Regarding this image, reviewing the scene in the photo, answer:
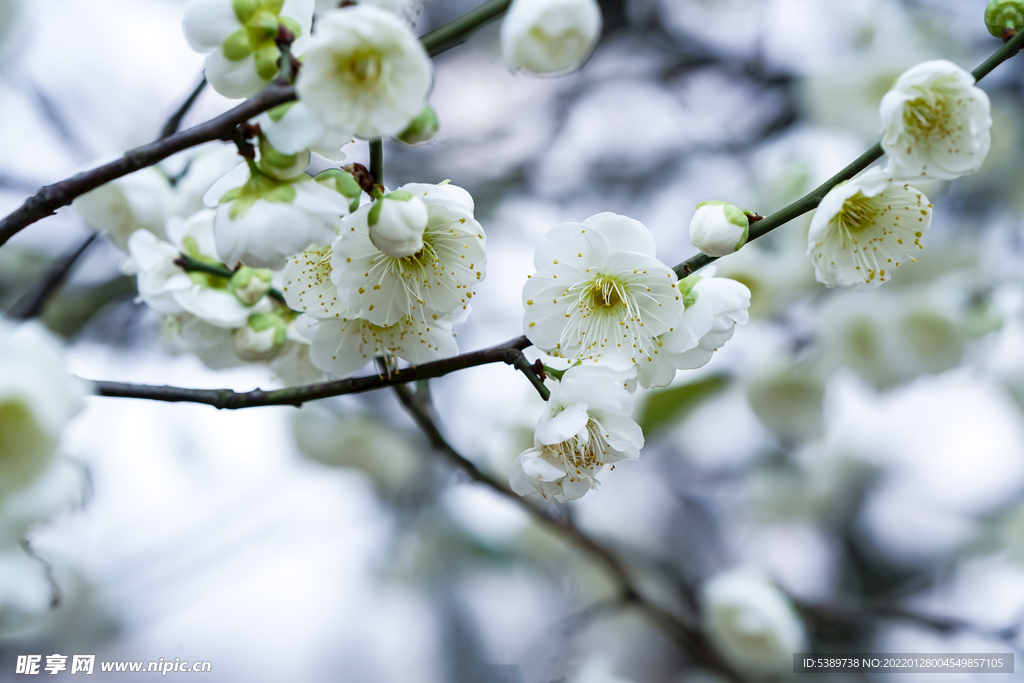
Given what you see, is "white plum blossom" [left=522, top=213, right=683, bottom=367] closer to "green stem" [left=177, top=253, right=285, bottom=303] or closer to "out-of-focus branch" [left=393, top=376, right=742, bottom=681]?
"out-of-focus branch" [left=393, top=376, right=742, bottom=681]

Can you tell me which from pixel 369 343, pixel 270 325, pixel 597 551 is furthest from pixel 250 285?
pixel 597 551

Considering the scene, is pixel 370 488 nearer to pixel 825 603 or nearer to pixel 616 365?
pixel 825 603

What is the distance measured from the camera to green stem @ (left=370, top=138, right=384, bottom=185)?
49 cm

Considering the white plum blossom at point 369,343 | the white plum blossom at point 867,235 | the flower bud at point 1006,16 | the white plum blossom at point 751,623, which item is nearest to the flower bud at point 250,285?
the white plum blossom at point 369,343

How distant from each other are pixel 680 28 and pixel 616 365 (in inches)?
58.8

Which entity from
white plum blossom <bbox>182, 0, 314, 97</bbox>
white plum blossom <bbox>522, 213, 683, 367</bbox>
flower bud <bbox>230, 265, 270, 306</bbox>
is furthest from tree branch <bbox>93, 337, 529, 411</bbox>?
white plum blossom <bbox>182, 0, 314, 97</bbox>

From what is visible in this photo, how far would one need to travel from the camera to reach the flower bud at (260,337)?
0.70m

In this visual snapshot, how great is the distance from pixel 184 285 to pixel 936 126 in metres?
0.70

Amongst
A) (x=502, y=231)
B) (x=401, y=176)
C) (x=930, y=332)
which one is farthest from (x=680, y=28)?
(x=930, y=332)

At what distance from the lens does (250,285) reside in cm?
69

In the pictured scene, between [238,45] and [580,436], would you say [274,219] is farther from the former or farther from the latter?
[580,436]

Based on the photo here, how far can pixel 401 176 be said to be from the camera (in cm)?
151

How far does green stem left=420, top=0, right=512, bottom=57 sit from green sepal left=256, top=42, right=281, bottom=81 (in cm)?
11

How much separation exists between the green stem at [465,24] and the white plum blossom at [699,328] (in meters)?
0.27
